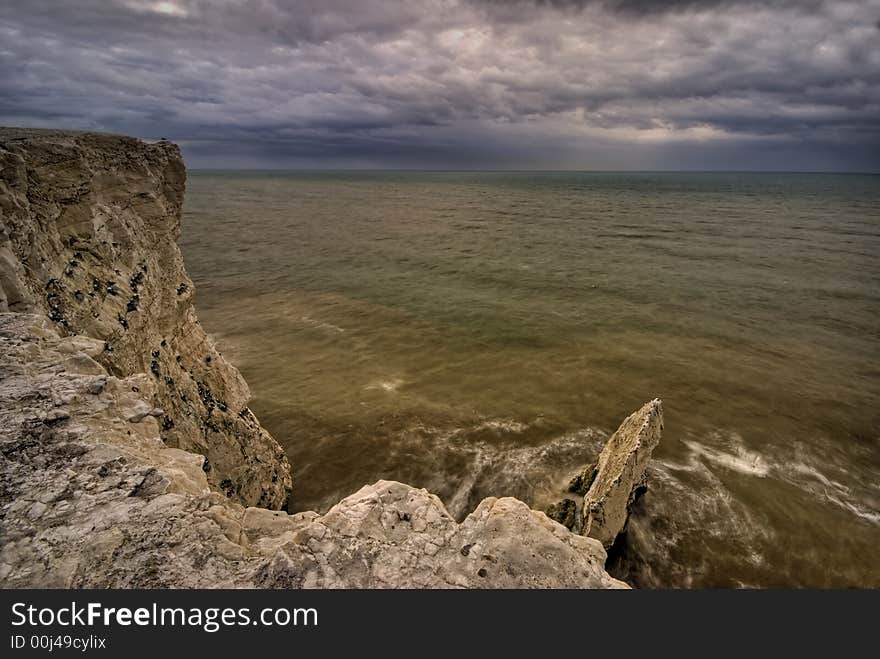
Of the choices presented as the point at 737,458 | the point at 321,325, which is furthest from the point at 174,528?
the point at 321,325

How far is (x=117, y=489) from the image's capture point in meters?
4.84

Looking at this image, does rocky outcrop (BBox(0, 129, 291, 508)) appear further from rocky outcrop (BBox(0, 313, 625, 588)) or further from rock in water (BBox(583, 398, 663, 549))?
rock in water (BBox(583, 398, 663, 549))

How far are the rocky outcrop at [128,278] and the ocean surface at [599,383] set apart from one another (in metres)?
3.83

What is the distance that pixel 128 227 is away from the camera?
10.0 metres

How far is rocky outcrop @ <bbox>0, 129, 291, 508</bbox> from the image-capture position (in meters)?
7.73

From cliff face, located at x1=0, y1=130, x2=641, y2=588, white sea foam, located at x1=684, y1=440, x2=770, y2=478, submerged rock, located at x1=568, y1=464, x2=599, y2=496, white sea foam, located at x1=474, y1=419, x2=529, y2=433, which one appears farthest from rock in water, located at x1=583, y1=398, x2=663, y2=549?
cliff face, located at x1=0, y1=130, x2=641, y2=588

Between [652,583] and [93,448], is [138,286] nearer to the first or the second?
[93,448]

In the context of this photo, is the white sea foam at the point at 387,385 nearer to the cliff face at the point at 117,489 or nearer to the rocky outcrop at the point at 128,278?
the rocky outcrop at the point at 128,278

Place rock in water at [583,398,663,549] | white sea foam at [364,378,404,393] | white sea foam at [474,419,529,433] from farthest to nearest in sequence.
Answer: white sea foam at [364,378,404,393] → white sea foam at [474,419,529,433] → rock in water at [583,398,663,549]

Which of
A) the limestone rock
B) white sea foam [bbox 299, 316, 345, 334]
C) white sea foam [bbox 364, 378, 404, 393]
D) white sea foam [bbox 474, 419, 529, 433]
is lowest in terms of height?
the limestone rock

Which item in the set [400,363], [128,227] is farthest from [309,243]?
[128,227]

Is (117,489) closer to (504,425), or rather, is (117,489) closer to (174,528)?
(174,528)

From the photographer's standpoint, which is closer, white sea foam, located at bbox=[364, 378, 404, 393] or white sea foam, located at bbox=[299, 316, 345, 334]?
white sea foam, located at bbox=[364, 378, 404, 393]

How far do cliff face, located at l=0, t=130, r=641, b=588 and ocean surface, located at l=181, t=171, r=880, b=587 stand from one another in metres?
7.90
